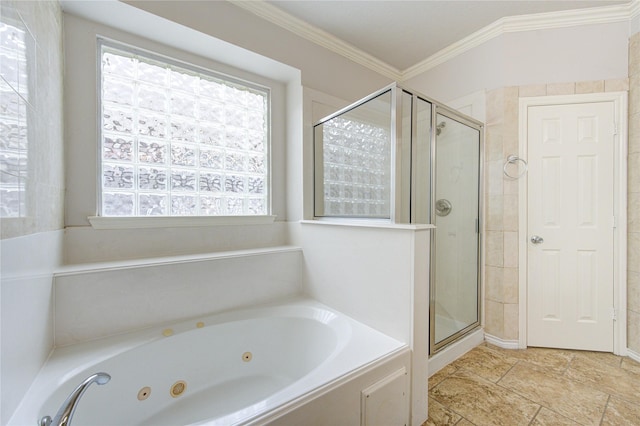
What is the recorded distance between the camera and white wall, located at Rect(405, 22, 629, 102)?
1.89m

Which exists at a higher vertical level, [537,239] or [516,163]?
[516,163]

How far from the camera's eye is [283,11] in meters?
1.87

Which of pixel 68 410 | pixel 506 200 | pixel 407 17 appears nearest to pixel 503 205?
pixel 506 200

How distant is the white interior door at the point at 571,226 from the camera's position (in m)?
1.90

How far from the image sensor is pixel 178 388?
138 centimetres

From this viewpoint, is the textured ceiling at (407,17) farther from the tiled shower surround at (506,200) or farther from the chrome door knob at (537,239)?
the chrome door knob at (537,239)

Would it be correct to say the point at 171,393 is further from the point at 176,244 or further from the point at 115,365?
the point at 176,244

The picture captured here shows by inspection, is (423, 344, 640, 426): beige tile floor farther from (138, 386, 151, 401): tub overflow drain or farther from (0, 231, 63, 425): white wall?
(0, 231, 63, 425): white wall

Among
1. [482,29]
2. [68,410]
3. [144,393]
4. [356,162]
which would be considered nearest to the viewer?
[68,410]

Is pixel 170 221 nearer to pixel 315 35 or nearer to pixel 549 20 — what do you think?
pixel 315 35

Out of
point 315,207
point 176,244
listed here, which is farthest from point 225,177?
point 315,207

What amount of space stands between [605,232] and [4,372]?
10.9 ft

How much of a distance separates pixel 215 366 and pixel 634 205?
120 inches

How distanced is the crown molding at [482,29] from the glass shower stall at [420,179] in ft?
2.44
